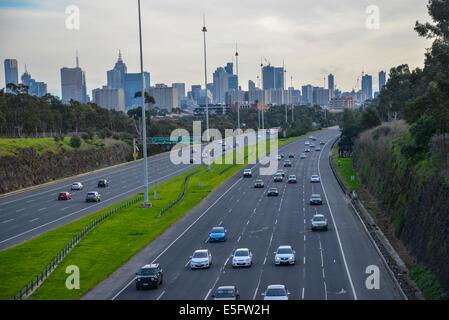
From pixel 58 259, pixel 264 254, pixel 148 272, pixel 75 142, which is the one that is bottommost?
pixel 264 254

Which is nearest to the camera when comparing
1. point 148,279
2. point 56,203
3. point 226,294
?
point 226,294

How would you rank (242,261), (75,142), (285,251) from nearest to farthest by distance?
1. (242,261)
2. (285,251)
3. (75,142)

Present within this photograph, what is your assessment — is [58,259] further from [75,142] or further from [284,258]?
[75,142]

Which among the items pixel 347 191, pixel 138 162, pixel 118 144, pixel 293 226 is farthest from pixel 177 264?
pixel 118 144

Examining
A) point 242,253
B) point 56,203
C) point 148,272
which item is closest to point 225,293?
point 148,272

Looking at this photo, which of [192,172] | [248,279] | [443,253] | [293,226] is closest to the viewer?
[443,253]
